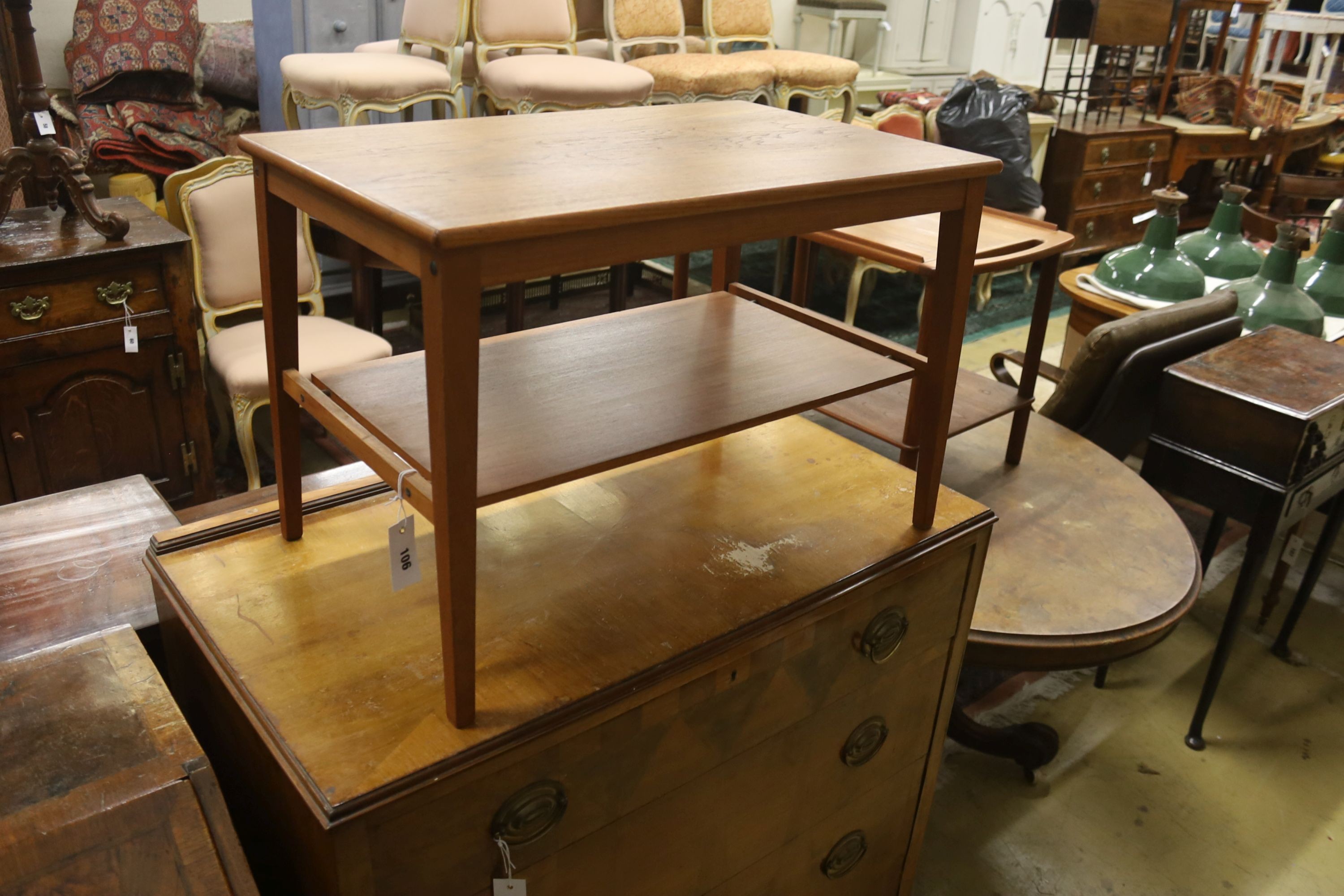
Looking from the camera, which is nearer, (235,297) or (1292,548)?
(1292,548)

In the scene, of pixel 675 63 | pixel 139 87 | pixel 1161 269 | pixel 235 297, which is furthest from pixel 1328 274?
pixel 139 87

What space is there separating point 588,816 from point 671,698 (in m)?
0.17

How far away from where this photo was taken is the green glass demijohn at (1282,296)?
3.03 meters

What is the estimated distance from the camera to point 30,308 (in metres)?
2.61

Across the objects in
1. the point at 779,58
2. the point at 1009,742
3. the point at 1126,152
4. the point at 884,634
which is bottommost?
the point at 1009,742

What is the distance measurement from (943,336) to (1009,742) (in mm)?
1409

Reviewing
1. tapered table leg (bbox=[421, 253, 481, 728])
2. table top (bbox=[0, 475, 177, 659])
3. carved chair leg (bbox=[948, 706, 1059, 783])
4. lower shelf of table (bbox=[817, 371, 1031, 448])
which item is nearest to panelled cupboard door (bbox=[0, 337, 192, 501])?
table top (bbox=[0, 475, 177, 659])

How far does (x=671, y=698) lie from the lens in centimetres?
121

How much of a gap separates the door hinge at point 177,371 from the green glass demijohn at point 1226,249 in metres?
3.36

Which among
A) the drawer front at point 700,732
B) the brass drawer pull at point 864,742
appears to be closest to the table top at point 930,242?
the drawer front at point 700,732

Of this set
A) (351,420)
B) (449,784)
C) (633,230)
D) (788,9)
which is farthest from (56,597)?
(788,9)

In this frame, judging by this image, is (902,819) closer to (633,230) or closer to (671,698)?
(671,698)

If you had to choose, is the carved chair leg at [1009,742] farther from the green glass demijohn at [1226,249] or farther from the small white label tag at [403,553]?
the green glass demijohn at [1226,249]

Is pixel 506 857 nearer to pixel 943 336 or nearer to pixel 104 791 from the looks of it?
pixel 104 791
